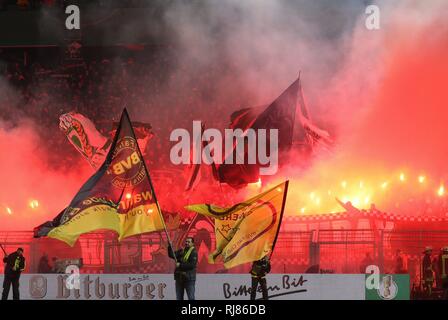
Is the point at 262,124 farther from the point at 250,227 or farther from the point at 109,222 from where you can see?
the point at 109,222

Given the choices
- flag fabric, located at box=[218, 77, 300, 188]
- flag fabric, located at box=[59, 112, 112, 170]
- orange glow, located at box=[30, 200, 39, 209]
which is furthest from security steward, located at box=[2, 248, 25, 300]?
flag fabric, located at box=[218, 77, 300, 188]

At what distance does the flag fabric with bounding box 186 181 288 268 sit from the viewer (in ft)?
34.9

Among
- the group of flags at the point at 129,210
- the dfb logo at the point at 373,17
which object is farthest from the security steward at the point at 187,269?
the dfb logo at the point at 373,17

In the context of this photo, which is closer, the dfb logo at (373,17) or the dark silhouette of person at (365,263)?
the dark silhouette of person at (365,263)

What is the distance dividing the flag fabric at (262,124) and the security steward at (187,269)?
111cm

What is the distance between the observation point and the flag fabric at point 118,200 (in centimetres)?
1048

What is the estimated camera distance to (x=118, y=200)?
10.5 meters

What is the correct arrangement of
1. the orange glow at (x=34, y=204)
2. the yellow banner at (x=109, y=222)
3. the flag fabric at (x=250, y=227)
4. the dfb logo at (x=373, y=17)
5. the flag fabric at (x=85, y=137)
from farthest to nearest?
the orange glow at (x=34, y=204) < the flag fabric at (x=85, y=137) < the dfb logo at (x=373, y=17) < the flag fabric at (x=250, y=227) < the yellow banner at (x=109, y=222)

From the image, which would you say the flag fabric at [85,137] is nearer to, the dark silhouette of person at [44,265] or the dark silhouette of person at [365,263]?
the dark silhouette of person at [44,265]

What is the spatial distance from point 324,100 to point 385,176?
126 cm

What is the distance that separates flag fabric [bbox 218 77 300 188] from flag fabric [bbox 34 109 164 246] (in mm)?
1322

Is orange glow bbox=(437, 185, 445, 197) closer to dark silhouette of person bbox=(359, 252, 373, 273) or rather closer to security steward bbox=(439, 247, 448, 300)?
security steward bbox=(439, 247, 448, 300)

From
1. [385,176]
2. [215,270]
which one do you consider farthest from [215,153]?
[385,176]

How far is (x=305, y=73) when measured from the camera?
1138 cm
